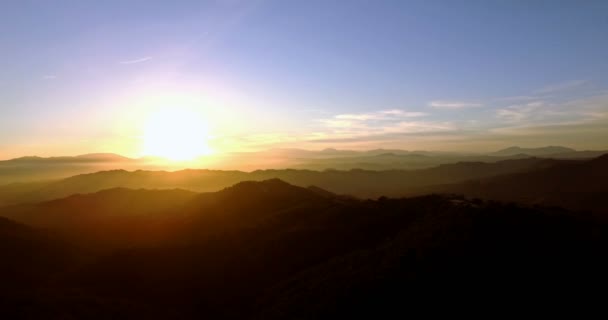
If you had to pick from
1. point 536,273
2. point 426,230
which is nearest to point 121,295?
point 426,230

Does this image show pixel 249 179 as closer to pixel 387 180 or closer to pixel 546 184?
pixel 387 180

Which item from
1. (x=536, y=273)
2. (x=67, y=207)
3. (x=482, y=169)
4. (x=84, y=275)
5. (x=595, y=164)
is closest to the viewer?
(x=536, y=273)

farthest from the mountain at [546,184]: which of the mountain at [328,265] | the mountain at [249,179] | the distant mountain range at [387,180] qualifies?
the mountain at [328,265]

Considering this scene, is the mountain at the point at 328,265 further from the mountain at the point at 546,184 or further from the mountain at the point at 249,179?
the mountain at the point at 249,179

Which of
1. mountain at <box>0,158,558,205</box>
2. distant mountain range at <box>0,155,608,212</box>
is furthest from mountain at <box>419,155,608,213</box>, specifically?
mountain at <box>0,158,558,205</box>

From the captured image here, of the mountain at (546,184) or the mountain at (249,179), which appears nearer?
the mountain at (546,184)

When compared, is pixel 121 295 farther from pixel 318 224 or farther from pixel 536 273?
pixel 536 273
